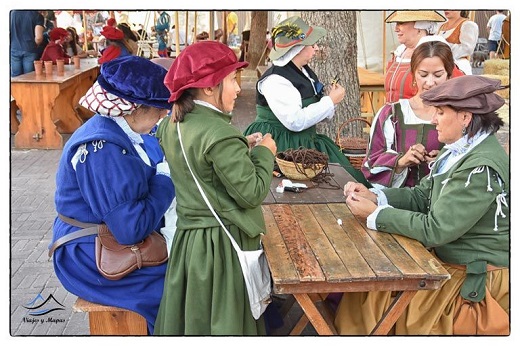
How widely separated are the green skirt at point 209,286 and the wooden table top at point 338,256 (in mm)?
186

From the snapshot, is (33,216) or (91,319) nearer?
(91,319)

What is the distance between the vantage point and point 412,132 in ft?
10.5

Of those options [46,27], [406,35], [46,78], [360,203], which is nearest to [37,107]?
[46,78]

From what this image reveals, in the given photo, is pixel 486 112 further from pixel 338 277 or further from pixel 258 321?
pixel 258 321

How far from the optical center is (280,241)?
2.52m

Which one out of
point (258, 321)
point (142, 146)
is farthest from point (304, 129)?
point (258, 321)

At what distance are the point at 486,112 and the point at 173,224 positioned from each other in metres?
1.45

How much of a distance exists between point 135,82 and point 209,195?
2.09 ft

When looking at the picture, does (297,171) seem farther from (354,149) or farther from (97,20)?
(97,20)

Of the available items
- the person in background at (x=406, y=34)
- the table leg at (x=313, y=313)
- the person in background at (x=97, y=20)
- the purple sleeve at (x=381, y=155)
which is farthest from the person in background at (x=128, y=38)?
the person in background at (x=97, y=20)

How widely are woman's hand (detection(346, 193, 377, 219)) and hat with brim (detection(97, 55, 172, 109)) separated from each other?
939mm

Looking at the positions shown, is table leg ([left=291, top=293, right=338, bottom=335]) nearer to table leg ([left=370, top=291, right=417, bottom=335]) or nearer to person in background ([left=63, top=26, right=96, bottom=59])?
table leg ([left=370, top=291, right=417, bottom=335])

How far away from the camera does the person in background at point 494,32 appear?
45.4 feet

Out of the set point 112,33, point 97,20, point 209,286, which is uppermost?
point 97,20
